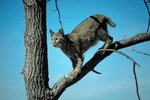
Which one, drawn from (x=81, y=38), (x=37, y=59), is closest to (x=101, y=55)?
(x=37, y=59)

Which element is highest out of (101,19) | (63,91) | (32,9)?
(101,19)

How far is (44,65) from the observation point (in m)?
3.71

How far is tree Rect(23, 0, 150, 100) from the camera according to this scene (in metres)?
3.64

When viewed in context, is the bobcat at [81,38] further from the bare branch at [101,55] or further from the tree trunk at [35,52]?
the tree trunk at [35,52]

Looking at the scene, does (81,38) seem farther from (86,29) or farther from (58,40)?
(58,40)

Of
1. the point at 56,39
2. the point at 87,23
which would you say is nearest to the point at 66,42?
the point at 56,39

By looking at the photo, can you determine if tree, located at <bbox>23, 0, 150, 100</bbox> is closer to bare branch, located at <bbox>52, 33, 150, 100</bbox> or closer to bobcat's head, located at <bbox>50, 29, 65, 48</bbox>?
bare branch, located at <bbox>52, 33, 150, 100</bbox>

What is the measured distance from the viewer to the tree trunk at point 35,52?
3.64 metres

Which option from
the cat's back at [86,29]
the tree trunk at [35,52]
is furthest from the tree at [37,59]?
the cat's back at [86,29]

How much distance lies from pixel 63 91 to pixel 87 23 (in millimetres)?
2833

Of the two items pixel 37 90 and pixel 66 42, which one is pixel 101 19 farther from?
pixel 37 90

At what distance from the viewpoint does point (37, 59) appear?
12.0ft

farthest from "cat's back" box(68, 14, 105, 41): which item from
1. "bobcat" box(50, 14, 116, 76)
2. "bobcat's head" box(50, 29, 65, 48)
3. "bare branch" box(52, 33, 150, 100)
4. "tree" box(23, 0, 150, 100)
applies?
"tree" box(23, 0, 150, 100)

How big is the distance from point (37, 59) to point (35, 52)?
11 cm
